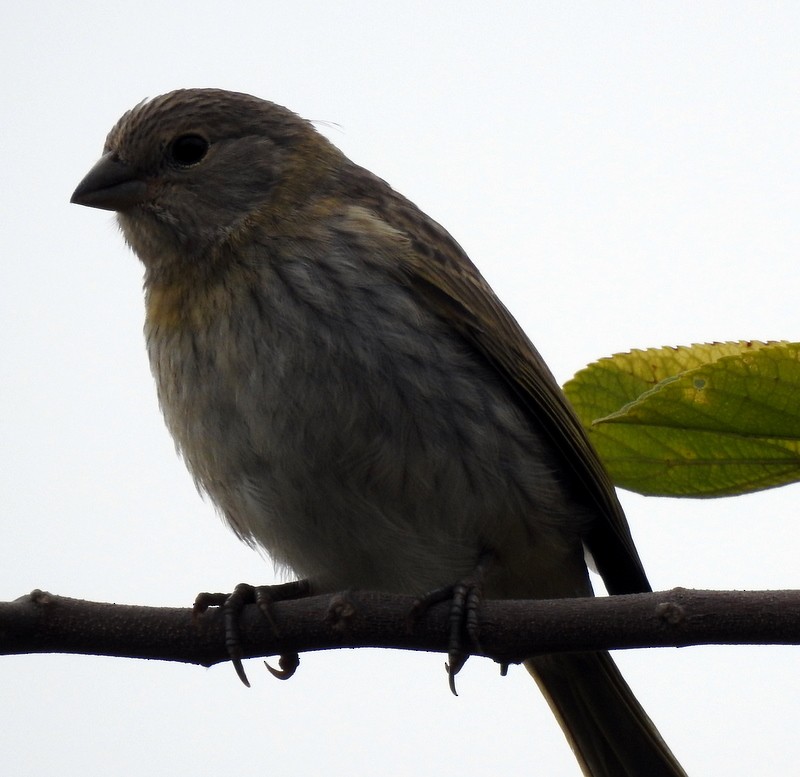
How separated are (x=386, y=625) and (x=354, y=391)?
96 cm

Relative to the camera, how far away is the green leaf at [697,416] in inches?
93.0

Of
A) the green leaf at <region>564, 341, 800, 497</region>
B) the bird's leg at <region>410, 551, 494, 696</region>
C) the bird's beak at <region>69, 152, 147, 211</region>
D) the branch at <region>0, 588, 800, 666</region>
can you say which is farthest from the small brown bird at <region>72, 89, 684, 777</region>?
the green leaf at <region>564, 341, 800, 497</region>

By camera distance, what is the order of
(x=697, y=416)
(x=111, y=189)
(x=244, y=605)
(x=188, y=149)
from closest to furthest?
(x=697, y=416) < (x=244, y=605) < (x=111, y=189) < (x=188, y=149)

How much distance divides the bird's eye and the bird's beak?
18cm

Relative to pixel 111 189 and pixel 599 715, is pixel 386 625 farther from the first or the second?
pixel 111 189

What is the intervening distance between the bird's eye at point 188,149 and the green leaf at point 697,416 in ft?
7.65

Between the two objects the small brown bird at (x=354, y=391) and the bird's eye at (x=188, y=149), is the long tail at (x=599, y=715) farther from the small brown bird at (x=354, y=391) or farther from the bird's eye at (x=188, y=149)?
the bird's eye at (x=188, y=149)

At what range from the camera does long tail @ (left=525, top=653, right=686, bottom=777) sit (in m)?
4.35

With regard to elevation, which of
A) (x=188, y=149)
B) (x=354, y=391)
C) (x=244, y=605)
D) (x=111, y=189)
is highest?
(x=188, y=149)

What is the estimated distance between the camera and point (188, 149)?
4.58 m

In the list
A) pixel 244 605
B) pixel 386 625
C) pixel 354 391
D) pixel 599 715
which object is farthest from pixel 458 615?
pixel 599 715

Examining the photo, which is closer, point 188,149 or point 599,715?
point 599,715

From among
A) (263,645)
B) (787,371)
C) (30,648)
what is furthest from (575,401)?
(30,648)

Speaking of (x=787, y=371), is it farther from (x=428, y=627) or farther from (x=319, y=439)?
(x=319, y=439)
